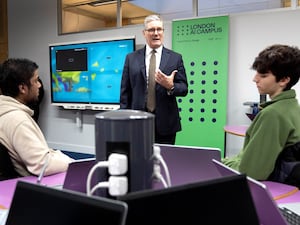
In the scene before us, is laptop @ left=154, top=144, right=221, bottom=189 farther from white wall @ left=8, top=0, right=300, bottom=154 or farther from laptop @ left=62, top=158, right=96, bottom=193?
white wall @ left=8, top=0, right=300, bottom=154

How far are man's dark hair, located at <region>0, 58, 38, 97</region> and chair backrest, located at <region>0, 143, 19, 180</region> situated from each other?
393 mm

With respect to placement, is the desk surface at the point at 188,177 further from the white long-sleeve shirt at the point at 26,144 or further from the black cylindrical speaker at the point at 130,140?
the black cylindrical speaker at the point at 130,140

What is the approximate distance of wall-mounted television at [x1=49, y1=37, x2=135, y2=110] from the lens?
442cm

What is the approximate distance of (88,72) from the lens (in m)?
4.71

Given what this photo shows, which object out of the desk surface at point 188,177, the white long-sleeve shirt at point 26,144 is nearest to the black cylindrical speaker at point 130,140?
the desk surface at point 188,177

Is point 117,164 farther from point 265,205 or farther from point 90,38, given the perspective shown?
point 90,38

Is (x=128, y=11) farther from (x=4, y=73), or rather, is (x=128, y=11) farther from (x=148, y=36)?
(x=4, y=73)

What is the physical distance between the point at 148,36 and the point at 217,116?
170 cm

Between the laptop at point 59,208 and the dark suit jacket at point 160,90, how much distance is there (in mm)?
1622

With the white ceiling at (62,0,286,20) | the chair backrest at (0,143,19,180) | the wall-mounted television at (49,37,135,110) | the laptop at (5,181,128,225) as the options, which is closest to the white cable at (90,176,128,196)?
the laptop at (5,181,128,225)

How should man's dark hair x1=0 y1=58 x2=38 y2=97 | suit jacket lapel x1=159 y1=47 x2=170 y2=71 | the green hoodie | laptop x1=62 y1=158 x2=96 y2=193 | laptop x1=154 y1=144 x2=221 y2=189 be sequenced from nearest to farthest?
1. laptop x1=62 y1=158 x2=96 y2=193
2. laptop x1=154 y1=144 x2=221 y2=189
3. the green hoodie
4. man's dark hair x1=0 y1=58 x2=38 y2=97
5. suit jacket lapel x1=159 y1=47 x2=170 y2=71

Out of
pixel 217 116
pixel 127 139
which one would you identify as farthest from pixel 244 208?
pixel 217 116

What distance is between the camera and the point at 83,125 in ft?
16.5

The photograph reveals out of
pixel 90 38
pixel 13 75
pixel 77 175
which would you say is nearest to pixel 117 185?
pixel 77 175
